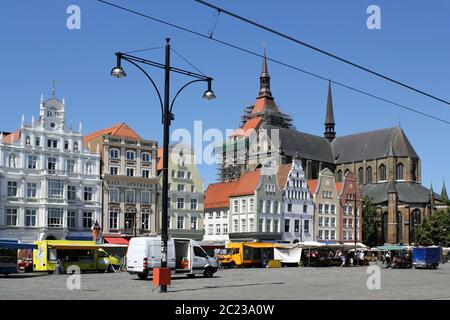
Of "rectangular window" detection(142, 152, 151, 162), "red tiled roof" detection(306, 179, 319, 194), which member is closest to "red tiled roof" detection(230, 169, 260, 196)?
"red tiled roof" detection(306, 179, 319, 194)

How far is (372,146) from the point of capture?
11806cm

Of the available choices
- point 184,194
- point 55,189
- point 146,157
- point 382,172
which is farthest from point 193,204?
point 382,172

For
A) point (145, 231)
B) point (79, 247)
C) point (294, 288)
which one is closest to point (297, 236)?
point (145, 231)

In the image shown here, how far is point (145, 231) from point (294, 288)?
4084 cm

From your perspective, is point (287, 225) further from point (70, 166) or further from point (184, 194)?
point (70, 166)

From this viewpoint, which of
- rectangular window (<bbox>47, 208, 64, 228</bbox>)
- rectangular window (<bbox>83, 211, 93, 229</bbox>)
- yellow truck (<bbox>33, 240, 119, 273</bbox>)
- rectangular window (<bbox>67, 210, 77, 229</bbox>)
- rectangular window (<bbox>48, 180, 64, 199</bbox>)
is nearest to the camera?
yellow truck (<bbox>33, 240, 119, 273</bbox>)

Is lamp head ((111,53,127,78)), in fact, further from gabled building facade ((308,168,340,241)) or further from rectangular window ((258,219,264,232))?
gabled building facade ((308,168,340,241))

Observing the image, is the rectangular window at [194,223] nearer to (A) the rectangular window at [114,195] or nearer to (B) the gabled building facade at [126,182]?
(B) the gabled building facade at [126,182]

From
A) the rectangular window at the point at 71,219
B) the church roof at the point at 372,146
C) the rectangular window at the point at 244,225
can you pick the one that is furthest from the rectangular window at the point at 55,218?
the church roof at the point at 372,146

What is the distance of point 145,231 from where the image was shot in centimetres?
6544

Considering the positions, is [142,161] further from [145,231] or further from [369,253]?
[369,253]

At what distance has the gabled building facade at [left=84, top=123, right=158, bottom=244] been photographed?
63.4 m

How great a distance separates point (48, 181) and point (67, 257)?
1858 cm

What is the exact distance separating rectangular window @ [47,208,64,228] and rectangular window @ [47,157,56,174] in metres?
3.46
